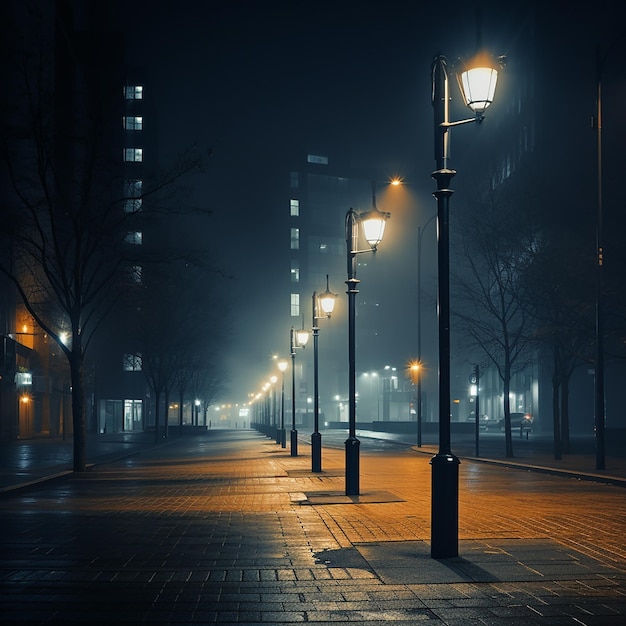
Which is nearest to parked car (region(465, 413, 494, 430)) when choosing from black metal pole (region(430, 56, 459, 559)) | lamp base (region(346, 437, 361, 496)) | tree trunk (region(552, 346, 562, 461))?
tree trunk (region(552, 346, 562, 461))

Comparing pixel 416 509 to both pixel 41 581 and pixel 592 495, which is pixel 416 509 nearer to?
pixel 592 495

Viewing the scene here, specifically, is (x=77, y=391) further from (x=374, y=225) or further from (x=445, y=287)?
(x=445, y=287)

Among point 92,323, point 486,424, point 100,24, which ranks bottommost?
point 486,424

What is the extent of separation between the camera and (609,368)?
65.1 metres

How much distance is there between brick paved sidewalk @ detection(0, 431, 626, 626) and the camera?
6895mm

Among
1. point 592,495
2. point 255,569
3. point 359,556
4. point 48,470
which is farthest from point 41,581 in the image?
point 48,470

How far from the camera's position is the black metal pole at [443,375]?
9141 millimetres

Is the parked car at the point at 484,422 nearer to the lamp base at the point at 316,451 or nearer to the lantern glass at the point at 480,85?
the lamp base at the point at 316,451

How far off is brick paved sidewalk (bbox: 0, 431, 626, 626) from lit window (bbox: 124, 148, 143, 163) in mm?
91900

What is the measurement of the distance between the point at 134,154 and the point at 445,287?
333 feet

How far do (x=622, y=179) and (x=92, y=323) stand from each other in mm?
51064

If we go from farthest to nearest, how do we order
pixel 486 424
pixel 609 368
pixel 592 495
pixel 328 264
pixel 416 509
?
pixel 328 264
pixel 486 424
pixel 609 368
pixel 592 495
pixel 416 509

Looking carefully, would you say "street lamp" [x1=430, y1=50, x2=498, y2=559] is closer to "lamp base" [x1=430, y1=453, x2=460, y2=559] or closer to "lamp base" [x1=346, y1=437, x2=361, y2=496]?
"lamp base" [x1=430, y1=453, x2=460, y2=559]

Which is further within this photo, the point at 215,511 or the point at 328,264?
the point at 328,264
